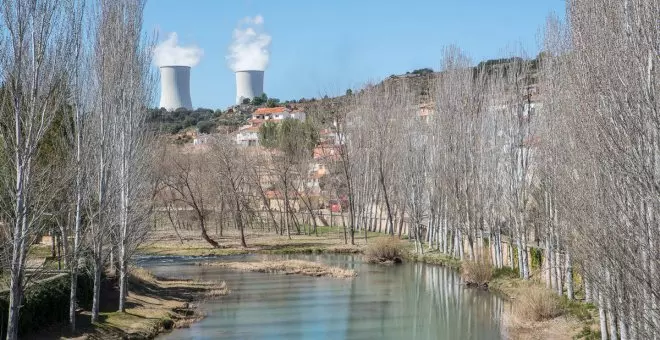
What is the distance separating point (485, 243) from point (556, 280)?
28.5 ft

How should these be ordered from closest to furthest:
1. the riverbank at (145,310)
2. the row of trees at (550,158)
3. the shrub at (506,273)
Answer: the row of trees at (550,158)
the riverbank at (145,310)
the shrub at (506,273)

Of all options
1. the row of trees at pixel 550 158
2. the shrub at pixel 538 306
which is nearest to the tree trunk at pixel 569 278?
the row of trees at pixel 550 158

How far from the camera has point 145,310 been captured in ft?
66.6

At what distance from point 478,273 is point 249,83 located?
80.7m

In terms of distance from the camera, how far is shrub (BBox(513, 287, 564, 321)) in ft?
61.6

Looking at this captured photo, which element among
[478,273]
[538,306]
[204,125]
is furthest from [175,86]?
[538,306]

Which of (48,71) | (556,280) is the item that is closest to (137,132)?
(48,71)

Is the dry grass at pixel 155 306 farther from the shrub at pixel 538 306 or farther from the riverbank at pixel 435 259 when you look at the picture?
the shrub at pixel 538 306

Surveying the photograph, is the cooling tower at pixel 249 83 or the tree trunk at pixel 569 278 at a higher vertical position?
the cooling tower at pixel 249 83

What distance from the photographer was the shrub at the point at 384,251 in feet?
113

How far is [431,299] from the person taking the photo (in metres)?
25.2

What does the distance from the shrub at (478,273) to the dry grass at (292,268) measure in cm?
520

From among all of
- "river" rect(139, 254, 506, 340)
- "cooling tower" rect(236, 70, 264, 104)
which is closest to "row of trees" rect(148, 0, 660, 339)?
"river" rect(139, 254, 506, 340)

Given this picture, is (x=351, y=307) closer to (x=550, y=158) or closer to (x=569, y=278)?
(x=569, y=278)
